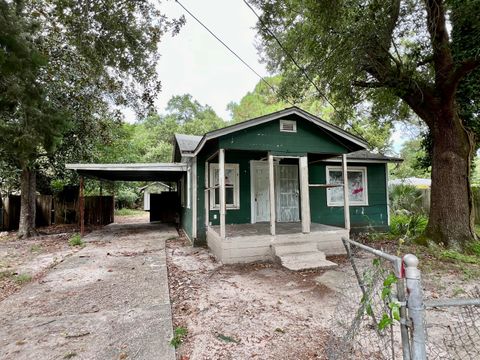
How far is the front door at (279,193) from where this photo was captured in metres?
8.05

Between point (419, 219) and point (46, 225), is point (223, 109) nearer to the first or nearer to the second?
point (46, 225)

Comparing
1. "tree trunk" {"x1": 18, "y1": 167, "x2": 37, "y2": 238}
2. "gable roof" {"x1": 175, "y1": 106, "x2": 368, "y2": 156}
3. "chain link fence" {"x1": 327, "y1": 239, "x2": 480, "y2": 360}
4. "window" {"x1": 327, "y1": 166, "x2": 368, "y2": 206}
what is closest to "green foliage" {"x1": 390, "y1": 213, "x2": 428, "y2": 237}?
"window" {"x1": 327, "y1": 166, "x2": 368, "y2": 206}

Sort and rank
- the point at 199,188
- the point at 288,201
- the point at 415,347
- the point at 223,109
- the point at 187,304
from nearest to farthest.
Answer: the point at 415,347, the point at 187,304, the point at 199,188, the point at 288,201, the point at 223,109

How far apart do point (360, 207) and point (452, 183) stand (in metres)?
2.95

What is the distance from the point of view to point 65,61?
7676 millimetres

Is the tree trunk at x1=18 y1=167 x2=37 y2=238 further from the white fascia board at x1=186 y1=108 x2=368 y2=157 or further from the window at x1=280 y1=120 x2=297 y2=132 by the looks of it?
the window at x1=280 y1=120 x2=297 y2=132

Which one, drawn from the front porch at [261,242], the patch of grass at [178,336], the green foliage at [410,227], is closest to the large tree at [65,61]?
the patch of grass at [178,336]

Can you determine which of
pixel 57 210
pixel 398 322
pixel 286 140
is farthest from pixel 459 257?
pixel 57 210

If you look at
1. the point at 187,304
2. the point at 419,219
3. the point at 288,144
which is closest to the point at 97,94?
the point at 288,144

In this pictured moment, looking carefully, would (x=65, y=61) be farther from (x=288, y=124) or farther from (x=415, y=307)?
(x=415, y=307)

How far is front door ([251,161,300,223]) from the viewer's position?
8.05 meters

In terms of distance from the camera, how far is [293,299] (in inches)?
150

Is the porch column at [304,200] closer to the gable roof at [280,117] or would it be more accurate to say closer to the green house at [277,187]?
the green house at [277,187]

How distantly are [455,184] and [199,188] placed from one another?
21.8 feet
